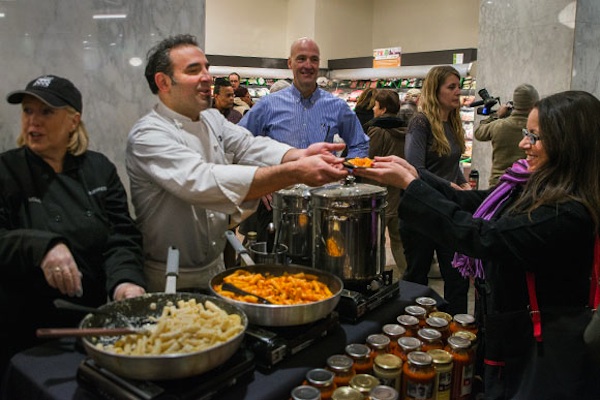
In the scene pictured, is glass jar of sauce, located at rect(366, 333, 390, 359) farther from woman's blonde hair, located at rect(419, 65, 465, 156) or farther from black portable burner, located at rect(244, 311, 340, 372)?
woman's blonde hair, located at rect(419, 65, 465, 156)

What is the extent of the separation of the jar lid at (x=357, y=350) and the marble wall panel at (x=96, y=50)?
1.69 m

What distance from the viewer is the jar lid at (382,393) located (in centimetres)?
138

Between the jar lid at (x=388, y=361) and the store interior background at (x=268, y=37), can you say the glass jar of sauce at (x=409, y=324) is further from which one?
the store interior background at (x=268, y=37)

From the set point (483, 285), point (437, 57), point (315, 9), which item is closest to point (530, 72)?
point (437, 57)

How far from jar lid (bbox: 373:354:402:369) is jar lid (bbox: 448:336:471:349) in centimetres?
21

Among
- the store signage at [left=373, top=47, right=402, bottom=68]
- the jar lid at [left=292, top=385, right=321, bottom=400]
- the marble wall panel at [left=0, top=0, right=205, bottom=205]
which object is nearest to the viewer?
the jar lid at [left=292, top=385, right=321, bottom=400]

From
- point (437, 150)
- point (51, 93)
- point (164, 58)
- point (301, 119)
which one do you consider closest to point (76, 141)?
point (51, 93)

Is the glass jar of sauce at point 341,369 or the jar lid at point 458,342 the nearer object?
the glass jar of sauce at point 341,369

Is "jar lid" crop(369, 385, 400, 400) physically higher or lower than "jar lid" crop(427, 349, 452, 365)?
lower

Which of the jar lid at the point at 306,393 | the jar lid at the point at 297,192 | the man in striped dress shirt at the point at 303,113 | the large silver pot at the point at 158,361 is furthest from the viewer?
the man in striped dress shirt at the point at 303,113

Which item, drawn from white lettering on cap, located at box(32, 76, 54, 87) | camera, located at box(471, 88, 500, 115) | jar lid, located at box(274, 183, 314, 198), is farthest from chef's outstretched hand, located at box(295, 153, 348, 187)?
camera, located at box(471, 88, 500, 115)

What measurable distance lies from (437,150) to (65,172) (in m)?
2.47

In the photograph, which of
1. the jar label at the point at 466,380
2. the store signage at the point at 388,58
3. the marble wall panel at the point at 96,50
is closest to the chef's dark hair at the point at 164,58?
the marble wall panel at the point at 96,50

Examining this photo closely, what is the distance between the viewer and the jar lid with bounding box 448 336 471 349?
1699mm
